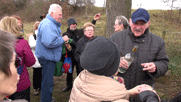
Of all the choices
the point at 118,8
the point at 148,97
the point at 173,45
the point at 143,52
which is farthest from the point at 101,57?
the point at 173,45

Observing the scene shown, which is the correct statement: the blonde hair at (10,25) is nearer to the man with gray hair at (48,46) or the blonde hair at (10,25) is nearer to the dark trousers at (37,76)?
the man with gray hair at (48,46)

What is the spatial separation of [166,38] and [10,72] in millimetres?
8325

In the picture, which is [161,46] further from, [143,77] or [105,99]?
[105,99]

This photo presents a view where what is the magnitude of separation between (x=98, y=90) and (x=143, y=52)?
3.89 feet

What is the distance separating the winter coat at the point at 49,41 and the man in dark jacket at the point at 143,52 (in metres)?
1.53

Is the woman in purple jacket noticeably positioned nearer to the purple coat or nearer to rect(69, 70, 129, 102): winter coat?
the purple coat

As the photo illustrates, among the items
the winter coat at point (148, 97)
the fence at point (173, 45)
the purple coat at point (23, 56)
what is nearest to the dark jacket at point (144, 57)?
the winter coat at point (148, 97)

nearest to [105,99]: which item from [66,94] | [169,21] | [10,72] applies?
[10,72]

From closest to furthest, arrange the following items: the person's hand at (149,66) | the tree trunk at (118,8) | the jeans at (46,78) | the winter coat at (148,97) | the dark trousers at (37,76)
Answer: the winter coat at (148,97) < the person's hand at (149,66) < the jeans at (46,78) < the tree trunk at (118,8) < the dark trousers at (37,76)

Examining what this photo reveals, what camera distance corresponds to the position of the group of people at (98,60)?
1036 mm

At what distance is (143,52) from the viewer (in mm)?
1953

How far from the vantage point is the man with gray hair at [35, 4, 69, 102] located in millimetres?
2846

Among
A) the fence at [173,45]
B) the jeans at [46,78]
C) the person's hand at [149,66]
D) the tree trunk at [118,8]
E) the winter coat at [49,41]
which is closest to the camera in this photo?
the person's hand at [149,66]

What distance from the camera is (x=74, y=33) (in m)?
4.34
